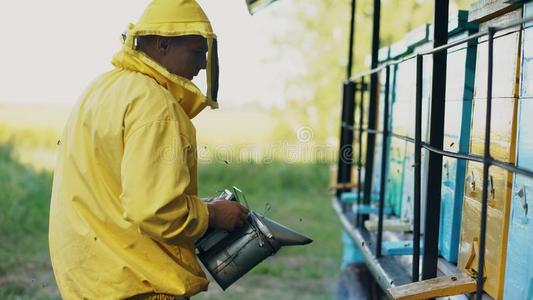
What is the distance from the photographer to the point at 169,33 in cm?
282

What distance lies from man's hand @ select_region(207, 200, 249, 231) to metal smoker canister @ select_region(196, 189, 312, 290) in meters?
0.07

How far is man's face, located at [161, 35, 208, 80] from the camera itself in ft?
9.44

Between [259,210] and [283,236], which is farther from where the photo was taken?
[259,210]

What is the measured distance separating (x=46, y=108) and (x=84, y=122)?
1883 centimetres

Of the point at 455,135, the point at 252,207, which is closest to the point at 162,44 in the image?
the point at 455,135

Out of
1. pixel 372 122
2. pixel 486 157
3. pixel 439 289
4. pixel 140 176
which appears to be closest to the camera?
pixel 486 157

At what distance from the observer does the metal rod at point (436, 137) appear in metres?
3.20

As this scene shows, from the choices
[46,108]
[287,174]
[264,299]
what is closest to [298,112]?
[287,174]

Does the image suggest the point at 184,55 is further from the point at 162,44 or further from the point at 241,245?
the point at 241,245

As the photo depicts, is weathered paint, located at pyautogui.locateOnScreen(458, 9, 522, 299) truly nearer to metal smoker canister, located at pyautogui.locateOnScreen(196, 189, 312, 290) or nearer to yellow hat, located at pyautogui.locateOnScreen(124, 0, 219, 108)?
metal smoker canister, located at pyautogui.locateOnScreen(196, 189, 312, 290)

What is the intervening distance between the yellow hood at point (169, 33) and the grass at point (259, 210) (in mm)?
4012

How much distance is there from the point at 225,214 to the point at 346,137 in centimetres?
362

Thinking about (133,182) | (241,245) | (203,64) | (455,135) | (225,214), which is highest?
(203,64)

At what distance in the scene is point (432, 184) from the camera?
10.6ft
